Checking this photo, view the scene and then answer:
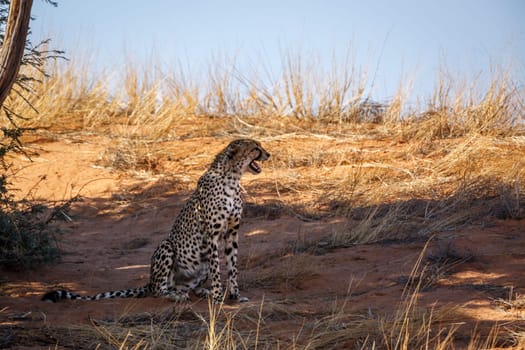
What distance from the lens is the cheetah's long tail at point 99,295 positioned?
5.20 meters

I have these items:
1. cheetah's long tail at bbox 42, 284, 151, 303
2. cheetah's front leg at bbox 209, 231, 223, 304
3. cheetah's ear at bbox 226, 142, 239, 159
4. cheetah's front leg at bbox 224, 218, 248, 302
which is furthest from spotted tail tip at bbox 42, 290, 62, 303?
cheetah's ear at bbox 226, 142, 239, 159

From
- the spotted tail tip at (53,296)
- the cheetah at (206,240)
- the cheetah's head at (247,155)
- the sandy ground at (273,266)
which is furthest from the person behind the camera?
the cheetah's head at (247,155)

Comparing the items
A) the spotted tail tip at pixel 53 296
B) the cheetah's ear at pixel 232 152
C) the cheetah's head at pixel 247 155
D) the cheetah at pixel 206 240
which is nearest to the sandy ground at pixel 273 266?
the spotted tail tip at pixel 53 296

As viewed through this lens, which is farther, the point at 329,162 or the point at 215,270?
the point at 329,162

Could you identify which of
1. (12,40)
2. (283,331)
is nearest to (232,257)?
(283,331)

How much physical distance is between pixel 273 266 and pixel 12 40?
3143 millimetres

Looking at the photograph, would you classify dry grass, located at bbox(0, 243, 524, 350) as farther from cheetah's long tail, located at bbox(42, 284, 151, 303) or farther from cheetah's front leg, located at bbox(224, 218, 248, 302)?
cheetah's long tail, located at bbox(42, 284, 151, 303)

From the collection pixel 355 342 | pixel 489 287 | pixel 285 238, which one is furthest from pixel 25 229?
pixel 489 287

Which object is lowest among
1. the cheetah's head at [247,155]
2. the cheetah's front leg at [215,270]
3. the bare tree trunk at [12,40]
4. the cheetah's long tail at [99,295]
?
the cheetah's long tail at [99,295]

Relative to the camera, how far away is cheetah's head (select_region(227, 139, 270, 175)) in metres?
5.51

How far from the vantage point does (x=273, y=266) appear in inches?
245

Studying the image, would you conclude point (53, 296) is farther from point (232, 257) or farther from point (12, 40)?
point (12, 40)

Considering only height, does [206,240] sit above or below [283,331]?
above

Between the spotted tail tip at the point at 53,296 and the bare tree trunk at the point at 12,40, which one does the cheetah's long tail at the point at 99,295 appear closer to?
the spotted tail tip at the point at 53,296
